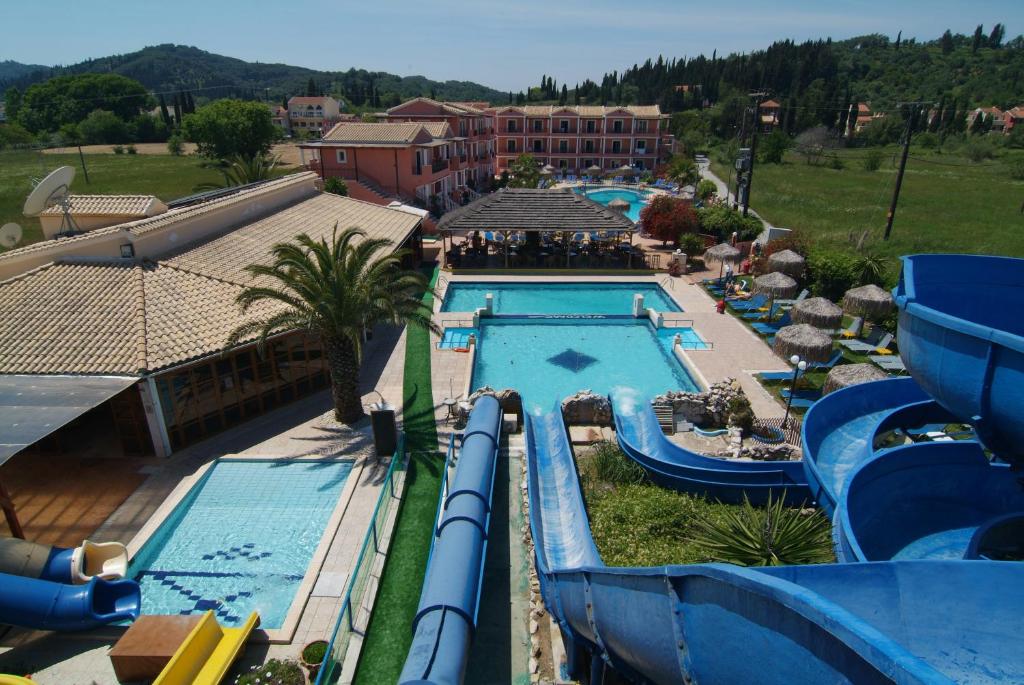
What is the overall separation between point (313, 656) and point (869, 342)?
22.8 meters

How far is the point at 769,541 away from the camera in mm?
10680

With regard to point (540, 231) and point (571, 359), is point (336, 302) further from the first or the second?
point (540, 231)

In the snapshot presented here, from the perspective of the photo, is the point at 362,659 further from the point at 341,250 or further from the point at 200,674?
the point at 341,250

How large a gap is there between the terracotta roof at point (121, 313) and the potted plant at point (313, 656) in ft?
27.5

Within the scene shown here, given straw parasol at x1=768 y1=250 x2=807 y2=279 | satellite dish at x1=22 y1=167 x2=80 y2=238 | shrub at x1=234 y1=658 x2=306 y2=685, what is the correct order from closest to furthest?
1. shrub at x1=234 y1=658 x2=306 y2=685
2. satellite dish at x1=22 y1=167 x2=80 y2=238
3. straw parasol at x1=768 y1=250 x2=807 y2=279

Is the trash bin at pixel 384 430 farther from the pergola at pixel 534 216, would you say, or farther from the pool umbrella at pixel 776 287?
the pergola at pixel 534 216

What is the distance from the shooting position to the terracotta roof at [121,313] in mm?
14828

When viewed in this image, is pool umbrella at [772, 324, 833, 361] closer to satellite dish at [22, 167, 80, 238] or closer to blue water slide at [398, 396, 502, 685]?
blue water slide at [398, 396, 502, 685]

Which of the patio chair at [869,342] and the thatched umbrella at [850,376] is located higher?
the thatched umbrella at [850,376]

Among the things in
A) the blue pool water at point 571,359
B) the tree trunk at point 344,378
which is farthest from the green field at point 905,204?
the tree trunk at point 344,378

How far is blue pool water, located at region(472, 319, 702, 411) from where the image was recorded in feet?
69.7

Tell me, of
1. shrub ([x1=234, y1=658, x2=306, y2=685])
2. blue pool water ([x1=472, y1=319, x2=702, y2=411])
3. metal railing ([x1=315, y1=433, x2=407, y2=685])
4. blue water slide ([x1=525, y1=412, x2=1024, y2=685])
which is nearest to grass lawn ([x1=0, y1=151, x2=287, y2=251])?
blue pool water ([x1=472, y1=319, x2=702, y2=411])

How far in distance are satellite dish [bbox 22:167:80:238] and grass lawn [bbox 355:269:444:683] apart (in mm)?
13397

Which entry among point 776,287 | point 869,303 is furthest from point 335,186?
point 869,303
